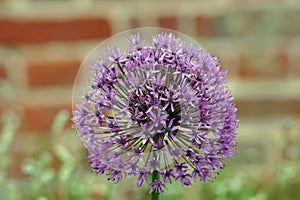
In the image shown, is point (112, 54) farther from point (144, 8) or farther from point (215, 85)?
point (144, 8)

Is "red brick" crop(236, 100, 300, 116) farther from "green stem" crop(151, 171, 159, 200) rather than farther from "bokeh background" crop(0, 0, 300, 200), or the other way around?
"green stem" crop(151, 171, 159, 200)

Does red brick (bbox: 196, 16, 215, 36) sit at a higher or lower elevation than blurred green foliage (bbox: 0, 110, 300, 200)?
higher

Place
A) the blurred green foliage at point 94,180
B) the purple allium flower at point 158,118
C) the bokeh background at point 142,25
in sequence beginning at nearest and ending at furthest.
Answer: the purple allium flower at point 158,118 < the blurred green foliage at point 94,180 < the bokeh background at point 142,25

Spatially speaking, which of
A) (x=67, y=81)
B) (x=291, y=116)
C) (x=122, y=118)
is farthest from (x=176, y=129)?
(x=291, y=116)

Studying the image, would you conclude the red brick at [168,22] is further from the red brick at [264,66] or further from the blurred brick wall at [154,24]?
the red brick at [264,66]

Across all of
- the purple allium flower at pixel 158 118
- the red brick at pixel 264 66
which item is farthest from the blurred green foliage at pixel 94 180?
the purple allium flower at pixel 158 118

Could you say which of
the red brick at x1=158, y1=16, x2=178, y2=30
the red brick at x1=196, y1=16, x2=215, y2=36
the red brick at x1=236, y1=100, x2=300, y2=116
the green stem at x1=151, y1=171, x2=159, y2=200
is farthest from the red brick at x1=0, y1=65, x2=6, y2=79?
the green stem at x1=151, y1=171, x2=159, y2=200

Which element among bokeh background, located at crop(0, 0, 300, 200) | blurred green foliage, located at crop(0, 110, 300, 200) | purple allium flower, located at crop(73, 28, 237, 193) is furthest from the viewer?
bokeh background, located at crop(0, 0, 300, 200)
